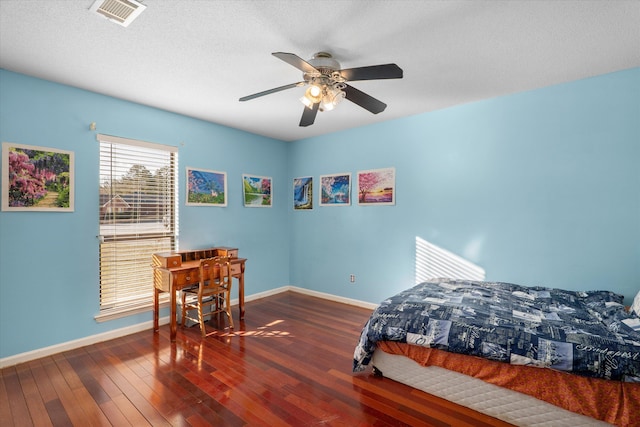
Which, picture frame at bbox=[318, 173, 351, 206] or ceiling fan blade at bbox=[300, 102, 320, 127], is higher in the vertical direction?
ceiling fan blade at bbox=[300, 102, 320, 127]

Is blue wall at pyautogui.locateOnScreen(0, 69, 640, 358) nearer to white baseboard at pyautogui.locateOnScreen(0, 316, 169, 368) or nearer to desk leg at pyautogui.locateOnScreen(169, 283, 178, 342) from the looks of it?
white baseboard at pyautogui.locateOnScreen(0, 316, 169, 368)

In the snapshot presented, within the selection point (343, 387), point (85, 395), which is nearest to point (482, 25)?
point (343, 387)

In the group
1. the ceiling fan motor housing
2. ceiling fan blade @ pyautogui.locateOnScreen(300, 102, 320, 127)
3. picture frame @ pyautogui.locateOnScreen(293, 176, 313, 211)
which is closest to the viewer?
the ceiling fan motor housing

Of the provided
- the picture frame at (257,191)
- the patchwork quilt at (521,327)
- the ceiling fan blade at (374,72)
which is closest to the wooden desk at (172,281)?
the picture frame at (257,191)

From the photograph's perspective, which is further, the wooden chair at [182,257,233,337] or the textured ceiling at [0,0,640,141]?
the wooden chair at [182,257,233,337]

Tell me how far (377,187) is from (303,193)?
56.4 inches

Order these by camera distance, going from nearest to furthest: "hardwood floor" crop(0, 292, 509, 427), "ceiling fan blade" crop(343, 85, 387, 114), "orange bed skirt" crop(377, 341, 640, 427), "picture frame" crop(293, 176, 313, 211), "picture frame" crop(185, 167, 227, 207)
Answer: "orange bed skirt" crop(377, 341, 640, 427) → "hardwood floor" crop(0, 292, 509, 427) → "ceiling fan blade" crop(343, 85, 387, 114) → "picture frame" crop(185, 167, 227, 207) → "picture frame" crop(293, 176, 313, 211)

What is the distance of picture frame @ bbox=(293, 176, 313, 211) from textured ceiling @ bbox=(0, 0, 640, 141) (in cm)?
204

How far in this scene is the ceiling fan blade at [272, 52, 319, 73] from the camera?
182 cm

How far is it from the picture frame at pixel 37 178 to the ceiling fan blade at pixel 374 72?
2.94 m

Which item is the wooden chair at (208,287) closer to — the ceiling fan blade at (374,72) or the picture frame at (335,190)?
the picture frame at (335,190)

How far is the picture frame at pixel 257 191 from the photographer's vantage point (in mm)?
4789

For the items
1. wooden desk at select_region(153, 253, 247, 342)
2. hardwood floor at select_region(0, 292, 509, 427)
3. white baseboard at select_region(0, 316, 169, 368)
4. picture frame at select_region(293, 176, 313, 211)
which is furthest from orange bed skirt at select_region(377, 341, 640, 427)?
picture frame at select_region(293, 176, 313, 211)

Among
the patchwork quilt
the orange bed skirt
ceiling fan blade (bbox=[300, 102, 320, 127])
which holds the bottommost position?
the orange bed skirt
